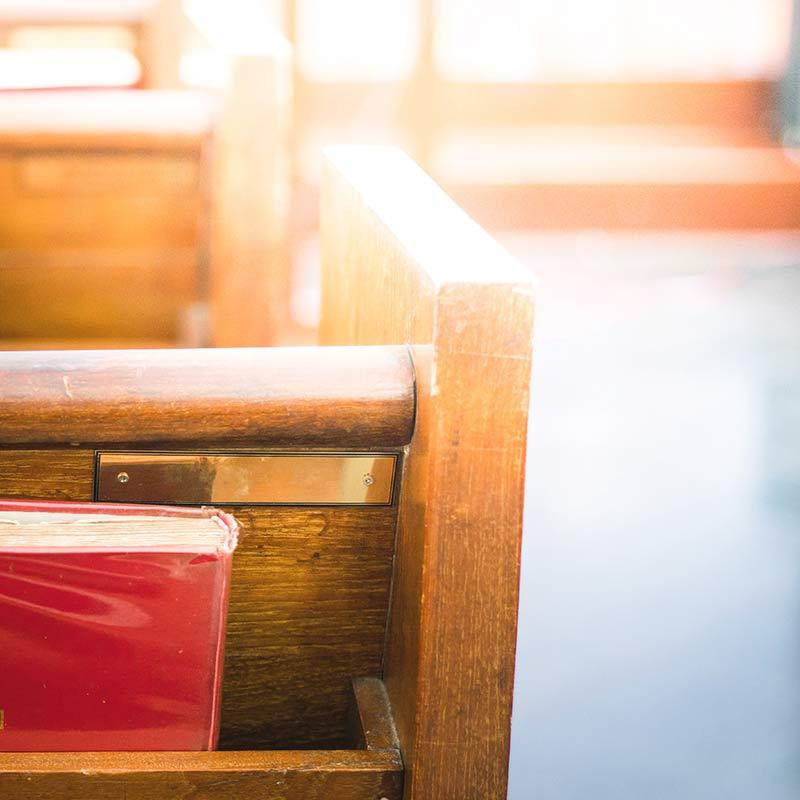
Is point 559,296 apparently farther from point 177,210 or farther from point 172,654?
point 172,654

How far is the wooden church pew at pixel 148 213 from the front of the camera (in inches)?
75.1

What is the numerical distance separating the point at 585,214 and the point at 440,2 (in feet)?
4.60

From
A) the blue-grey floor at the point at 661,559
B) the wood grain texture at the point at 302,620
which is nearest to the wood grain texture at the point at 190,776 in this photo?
the wood grain texture at the point at 302,620

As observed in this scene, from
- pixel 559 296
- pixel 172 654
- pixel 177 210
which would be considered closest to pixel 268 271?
pixel 177 210

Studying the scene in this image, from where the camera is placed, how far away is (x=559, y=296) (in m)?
5.01

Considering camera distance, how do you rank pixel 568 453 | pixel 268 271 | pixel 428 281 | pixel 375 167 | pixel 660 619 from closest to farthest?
pixel 428 281
pixel 375 167
pixel 268 271
pixel 660 619
pixel 568 453

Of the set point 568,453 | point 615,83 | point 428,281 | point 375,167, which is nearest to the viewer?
point 428,281

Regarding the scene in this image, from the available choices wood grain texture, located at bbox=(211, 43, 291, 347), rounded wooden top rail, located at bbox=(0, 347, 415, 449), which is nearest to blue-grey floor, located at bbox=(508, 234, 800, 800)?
wood grain texture, located at bbox=(211, 43, 291, 347)

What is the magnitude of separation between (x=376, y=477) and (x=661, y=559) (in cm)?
194

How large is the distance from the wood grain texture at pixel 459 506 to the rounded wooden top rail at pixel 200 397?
1.2 inches

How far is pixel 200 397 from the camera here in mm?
551

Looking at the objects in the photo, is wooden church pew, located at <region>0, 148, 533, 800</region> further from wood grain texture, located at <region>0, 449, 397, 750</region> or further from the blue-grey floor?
the blue-grey floor

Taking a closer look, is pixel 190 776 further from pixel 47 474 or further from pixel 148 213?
pixel 148 213

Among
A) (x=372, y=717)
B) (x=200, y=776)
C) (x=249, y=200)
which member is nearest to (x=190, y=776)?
(x=200, y=776)
